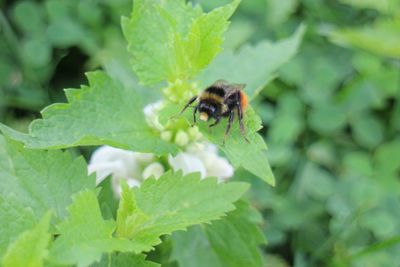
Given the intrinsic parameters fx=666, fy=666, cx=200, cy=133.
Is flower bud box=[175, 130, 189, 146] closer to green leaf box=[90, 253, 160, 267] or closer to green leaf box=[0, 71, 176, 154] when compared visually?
green leaf box=[0, 71, 176, 154]

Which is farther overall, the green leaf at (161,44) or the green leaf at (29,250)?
the green leaf at (161,44)

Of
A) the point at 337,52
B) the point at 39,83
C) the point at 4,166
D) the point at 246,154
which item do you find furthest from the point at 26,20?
the point at 246,154

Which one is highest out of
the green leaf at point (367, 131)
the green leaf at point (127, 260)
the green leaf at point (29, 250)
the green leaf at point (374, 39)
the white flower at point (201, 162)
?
the green leaf at point (29, 250)

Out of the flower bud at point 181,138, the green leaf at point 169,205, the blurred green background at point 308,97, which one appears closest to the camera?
the green leaf at point 169,205

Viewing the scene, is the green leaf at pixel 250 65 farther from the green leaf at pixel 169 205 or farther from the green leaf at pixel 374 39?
the green leaf at pixel 374 39

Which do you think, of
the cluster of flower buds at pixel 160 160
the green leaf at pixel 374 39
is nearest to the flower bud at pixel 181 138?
the cluster of flower buds at pixel 160 160

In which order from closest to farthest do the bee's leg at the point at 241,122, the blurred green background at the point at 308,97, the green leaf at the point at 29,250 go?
the green leaf at the point at 29,250 → the bee's leg at the point at 241,122 → the blurred green background at the point at 308,97

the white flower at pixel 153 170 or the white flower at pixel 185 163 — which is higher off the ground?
the white flower at pixel 185 163

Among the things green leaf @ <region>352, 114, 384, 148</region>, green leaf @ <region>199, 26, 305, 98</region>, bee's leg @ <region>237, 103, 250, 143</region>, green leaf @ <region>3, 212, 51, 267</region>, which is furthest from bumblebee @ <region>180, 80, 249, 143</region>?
green leaf @ <region>352, 114, 384, 148</region>
